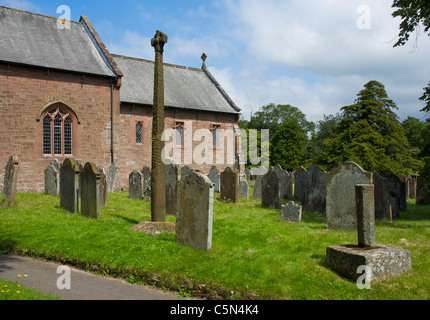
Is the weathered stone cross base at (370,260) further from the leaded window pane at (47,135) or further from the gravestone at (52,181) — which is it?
the leaded window pane at (47,135)

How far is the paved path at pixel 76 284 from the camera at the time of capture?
228 inches

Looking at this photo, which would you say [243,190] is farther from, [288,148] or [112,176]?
[288,148]

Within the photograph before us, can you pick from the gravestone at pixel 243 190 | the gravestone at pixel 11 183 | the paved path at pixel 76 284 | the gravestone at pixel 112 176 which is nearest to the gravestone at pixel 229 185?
the gravestone at pixel 243 190

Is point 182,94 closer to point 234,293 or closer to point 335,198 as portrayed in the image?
point 335,198

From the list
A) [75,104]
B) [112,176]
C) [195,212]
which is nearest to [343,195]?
[195,212]

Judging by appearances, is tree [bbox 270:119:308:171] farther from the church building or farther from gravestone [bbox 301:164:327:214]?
gravestone [bbox 301:164:327:214]

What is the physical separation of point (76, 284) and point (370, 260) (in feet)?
16.6

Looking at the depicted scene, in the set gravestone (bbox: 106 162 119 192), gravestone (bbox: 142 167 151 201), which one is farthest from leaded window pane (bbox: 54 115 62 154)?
gravestone (bbox: 142 167 151 201)

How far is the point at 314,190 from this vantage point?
42.9 ft

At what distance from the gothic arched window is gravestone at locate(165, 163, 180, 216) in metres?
10.9

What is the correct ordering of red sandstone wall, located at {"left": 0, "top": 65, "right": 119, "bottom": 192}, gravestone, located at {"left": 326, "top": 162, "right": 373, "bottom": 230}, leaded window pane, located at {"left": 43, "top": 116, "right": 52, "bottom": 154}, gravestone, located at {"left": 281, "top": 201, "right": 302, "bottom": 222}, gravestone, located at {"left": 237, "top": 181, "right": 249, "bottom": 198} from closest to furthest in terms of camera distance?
gravestone, located at {"left": 326, "top": 162, "right": 373, "bottom": 230} → gravestone, located at {"left": 281, "top": 201, "right": 302, "bottom": 222} → gravestone, located at {"left": 237, "top": 181, "right": 249, "bottom": 198} → red sandstone wall, located at {"left": 0, "top": 65, "right": 119, "bottom": 192} → leaded window pane, located at {"left": 43, "top": 116, "right": 52, "bottom": 154}

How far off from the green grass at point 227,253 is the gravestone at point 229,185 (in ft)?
12.8

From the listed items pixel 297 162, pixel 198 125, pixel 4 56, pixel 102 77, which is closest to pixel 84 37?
pixel 102 77

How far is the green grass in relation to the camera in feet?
18.7
